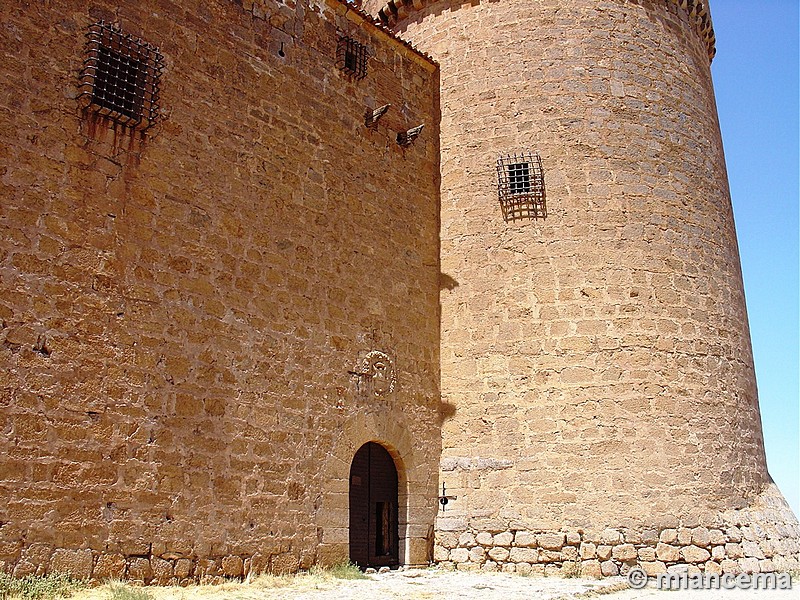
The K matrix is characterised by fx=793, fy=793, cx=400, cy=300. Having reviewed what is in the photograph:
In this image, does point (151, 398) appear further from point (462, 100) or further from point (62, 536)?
point (462, 100)

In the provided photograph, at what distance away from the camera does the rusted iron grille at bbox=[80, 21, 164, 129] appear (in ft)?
23.2

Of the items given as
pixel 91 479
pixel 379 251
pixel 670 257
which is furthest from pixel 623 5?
pixel 91 479

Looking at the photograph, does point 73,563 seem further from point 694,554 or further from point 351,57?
point 351,57

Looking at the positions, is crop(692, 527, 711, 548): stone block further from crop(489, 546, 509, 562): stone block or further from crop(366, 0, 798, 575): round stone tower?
crop(489, 546, 509, 562): stone block

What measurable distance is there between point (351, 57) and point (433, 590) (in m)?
6.31

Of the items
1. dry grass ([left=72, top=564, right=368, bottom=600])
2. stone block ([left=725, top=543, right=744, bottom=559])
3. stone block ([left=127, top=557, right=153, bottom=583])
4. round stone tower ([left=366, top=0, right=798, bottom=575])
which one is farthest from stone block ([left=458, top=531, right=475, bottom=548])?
stone block ([left=127, top=557, right=153, bottom=583])

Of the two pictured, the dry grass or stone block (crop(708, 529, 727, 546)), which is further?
stone block (crop(708, 529, 727, 546))

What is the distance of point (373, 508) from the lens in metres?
9.11

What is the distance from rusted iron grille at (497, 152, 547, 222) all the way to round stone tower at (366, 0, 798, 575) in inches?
1.1

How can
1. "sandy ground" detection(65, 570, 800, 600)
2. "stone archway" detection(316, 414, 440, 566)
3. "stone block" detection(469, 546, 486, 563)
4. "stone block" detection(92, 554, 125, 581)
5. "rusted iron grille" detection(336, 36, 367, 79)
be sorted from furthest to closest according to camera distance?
1. "rusted iron grille" detection(336, 36, 367, 79)
2. "stone block" detection(469, 546, 486, 563)
3. "stone archway" detection(316, 414, 440, 566)
4. "sandy ground" detection(65, 570, 800, 600)
5. "stone block" detection(92, 554, 125, 581)

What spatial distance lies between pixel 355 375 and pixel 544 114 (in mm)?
4310

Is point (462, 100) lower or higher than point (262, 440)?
higher

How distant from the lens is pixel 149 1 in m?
7.70

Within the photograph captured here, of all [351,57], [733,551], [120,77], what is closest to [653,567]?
[733,551]
